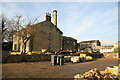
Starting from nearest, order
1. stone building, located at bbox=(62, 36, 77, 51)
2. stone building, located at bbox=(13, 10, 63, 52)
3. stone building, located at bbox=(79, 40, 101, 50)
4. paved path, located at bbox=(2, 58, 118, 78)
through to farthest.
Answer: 1. paved path, located at bbox=(2, 58, 118, 78)
2. stone building, located at bbox=(13, 10, 63, 52)
3. stone building, located at bbox=(62, 36, 77, 51)
4. stone building, located at bbox=(79, 40, 101, 50)

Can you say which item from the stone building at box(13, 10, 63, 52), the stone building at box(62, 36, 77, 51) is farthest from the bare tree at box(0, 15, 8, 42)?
the stone building at box(62, 36, 77, 51)

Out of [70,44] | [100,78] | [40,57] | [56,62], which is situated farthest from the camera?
[70,44]

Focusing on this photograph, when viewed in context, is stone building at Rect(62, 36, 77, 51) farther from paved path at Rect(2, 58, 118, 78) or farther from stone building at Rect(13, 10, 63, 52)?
paved path at Rect(2, 58, 118, 78)

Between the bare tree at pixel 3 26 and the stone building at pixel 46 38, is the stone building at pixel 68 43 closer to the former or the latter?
the stone building at pixel 46 38

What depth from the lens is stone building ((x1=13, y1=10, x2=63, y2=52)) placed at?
91.5 ft

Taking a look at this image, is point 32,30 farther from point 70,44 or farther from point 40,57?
point 70,44

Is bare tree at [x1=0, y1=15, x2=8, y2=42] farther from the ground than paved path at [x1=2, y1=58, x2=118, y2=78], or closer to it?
farther from the ground

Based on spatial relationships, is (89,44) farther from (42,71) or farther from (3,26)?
(42,71)

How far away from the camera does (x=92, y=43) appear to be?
2480 inches

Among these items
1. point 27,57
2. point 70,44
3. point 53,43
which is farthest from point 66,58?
point 70,44

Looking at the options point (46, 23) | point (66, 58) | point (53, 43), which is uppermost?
point (46, 23)

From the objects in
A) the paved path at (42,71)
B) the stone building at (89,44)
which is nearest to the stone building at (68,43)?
the stone building at (89,44)

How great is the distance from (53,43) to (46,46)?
108 inches

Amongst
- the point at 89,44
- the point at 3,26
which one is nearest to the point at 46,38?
the point at 3,26
